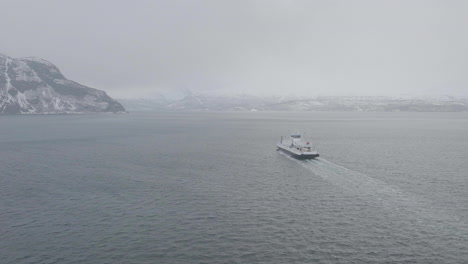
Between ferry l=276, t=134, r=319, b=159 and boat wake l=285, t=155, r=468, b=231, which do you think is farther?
ferry l=276, t=134, r=319, b=159

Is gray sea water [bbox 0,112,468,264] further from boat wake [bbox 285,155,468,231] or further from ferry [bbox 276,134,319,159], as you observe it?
ferry [bbox 276,134,319,159]

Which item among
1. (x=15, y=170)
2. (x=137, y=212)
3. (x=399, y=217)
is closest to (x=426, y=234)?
(x=399, y=217)

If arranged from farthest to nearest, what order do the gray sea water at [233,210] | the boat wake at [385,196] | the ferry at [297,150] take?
the ferry at [297,150], the boat wake at [385,196], the gray sea water at [233,210]

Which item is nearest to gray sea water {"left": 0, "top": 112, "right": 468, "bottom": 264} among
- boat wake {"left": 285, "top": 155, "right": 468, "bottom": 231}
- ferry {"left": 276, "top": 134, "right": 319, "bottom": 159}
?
boat wake {"left": 285, "top": 155, "right": 468, "bottom": 231}

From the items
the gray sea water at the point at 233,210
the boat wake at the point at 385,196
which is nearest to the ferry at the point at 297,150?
the gray sea water at the point at 233,210

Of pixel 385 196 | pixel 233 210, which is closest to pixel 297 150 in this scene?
pixel 385 196

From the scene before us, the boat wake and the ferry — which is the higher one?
the ferry

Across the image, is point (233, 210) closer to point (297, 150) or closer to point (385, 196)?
point (385, 196)

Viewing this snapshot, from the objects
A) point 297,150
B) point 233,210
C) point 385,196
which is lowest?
point 233,210

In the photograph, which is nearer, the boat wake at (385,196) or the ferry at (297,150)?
the boat wake at (385,196)

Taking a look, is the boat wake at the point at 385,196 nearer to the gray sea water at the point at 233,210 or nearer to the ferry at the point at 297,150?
the gray sea water at the point at 233,210

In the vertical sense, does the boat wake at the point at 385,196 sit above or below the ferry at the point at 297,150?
below
